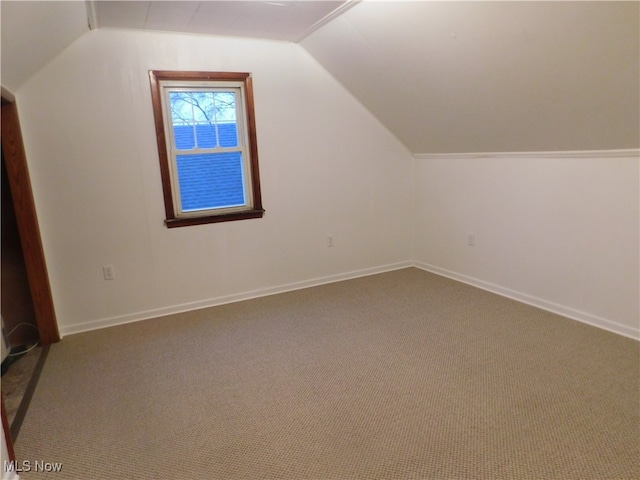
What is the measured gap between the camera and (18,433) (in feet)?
6.43

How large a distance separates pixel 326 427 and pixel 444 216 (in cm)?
271

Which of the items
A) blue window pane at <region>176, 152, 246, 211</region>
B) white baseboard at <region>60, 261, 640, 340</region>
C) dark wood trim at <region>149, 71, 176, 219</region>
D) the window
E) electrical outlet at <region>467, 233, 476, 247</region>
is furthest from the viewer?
electrical outlet at <region>467, 233, 476, 247</region>

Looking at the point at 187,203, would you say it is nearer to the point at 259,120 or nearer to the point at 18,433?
the point at 259,120

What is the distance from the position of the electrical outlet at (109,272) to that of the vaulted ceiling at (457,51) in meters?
1.38

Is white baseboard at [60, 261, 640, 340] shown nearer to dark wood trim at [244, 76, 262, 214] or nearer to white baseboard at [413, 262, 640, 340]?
white baseboard at [413, 262, 640, 340]

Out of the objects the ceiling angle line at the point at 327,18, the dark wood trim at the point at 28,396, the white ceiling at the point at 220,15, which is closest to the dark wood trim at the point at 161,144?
the white ceiling at the point at 220,15

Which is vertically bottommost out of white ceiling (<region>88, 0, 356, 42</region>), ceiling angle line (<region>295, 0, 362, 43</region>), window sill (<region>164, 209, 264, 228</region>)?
window sill (<region>164, 209, 264, 228</region>)

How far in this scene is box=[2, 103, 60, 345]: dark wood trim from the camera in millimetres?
2703

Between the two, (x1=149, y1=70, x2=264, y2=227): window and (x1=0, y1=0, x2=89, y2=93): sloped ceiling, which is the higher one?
(x1=0, y1=0, x2=89, y2=93): sloped ceiling

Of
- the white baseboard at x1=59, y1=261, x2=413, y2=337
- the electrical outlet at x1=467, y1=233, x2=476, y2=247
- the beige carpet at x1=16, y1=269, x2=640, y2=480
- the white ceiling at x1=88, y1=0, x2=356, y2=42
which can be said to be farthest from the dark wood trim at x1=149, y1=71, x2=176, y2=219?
the electrical outlet at x1=467, y1=233, x2=476, y2=247

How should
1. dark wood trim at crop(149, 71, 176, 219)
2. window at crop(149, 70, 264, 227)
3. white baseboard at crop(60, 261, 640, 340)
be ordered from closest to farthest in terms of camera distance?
1. white baseboard at crop(60, 261, 640, 340)
2. dark wood trim at crop(149, 71, 176, 219)
3. window at crop(149, 70, 264, 227)

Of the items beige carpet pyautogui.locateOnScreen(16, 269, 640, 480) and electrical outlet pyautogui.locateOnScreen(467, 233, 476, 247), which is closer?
beige carpet pyautogui.locateOnScreen(16, 269, 640, 480)

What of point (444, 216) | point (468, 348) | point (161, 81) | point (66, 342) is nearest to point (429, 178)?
point (444, 216)

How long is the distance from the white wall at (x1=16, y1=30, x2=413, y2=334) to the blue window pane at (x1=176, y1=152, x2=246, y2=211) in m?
0.21
